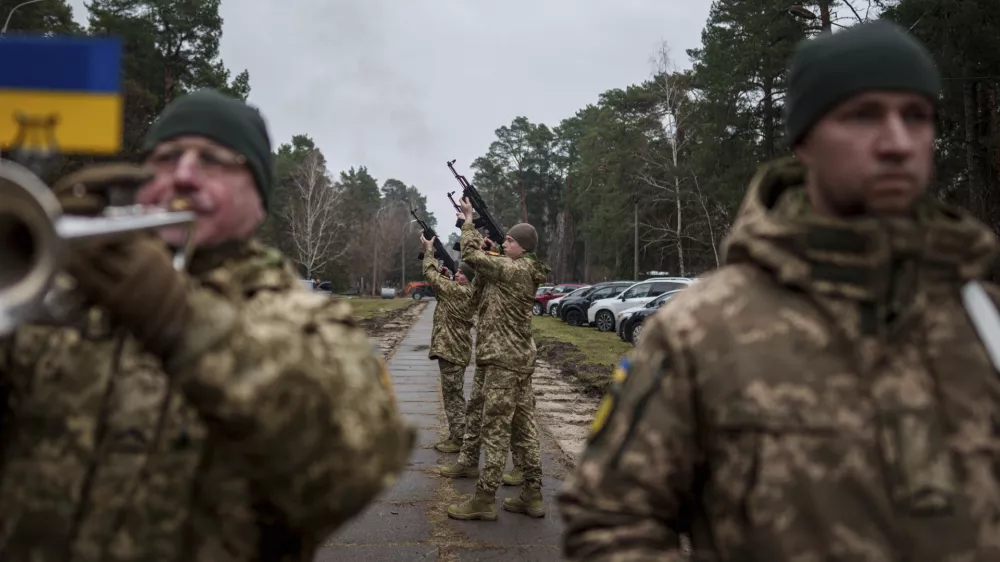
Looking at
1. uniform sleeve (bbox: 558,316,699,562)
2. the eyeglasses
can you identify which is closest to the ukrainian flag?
the eyeglasses

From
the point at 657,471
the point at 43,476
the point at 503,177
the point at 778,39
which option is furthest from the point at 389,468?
the point at 503,177

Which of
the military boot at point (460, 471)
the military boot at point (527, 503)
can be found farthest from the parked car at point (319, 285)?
the military boot at point (527, 503)

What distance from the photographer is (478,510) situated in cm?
514

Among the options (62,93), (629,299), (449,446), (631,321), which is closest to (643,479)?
(62,93)

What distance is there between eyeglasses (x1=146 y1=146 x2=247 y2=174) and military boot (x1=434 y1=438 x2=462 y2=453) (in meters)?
5.81

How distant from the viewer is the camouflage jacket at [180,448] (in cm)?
139

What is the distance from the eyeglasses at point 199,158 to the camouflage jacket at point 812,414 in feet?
3.35

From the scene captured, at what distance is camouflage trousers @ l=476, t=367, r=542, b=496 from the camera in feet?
17.1

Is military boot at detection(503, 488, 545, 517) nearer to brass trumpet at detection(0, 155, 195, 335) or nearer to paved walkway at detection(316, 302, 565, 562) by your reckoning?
paved walkway at detection(316, 302, 565, 562)

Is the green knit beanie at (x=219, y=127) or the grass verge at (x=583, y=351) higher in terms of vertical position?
the green knit beanie at (x=219, y=127)

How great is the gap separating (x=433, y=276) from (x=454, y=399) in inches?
49.2

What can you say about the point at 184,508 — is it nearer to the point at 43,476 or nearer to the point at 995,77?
the point at 43,476

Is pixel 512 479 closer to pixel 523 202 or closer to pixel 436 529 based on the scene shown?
pixel 436 529

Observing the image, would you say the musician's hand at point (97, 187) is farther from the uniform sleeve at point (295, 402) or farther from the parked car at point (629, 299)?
the parked car at point (629, 299)
